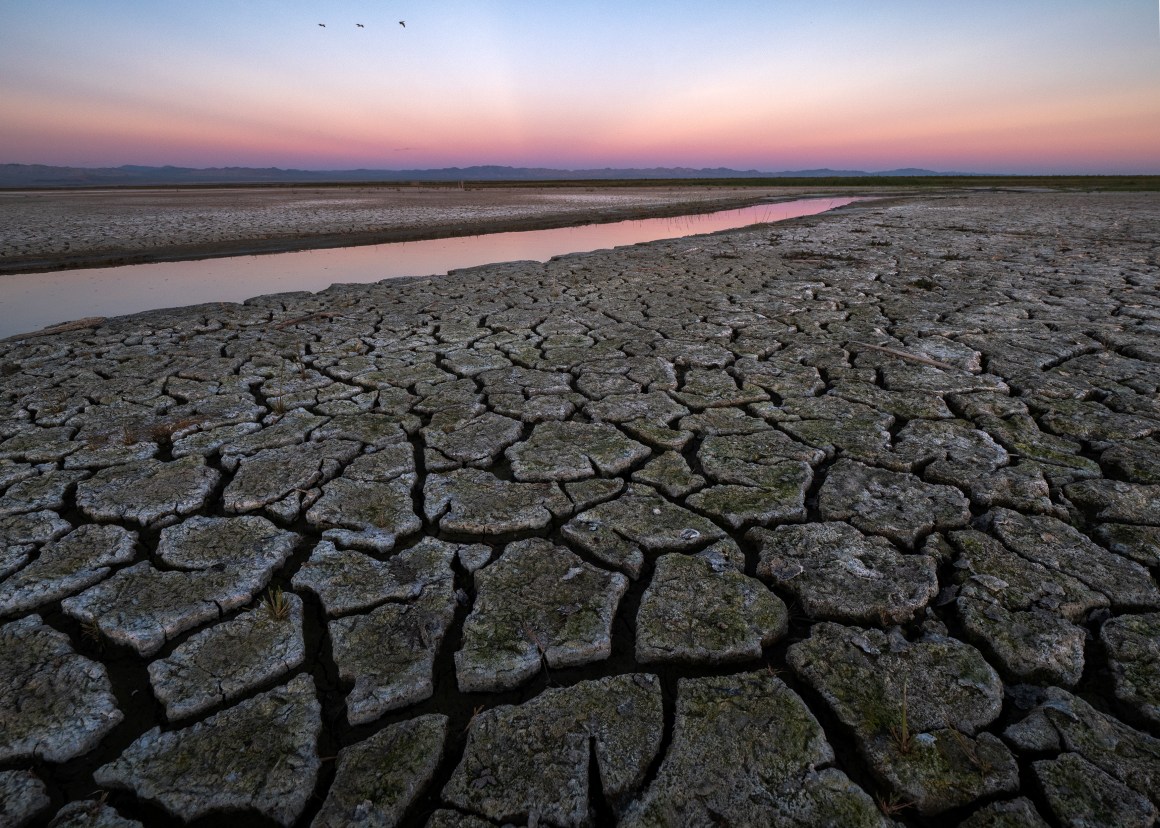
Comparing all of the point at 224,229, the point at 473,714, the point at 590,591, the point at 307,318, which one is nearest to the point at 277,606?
the point at 473,714

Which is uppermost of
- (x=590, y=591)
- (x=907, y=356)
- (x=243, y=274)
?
(x=907, y=356)

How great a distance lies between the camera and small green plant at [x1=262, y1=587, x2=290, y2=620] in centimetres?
172

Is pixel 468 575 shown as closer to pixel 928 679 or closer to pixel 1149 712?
pixel 928 679

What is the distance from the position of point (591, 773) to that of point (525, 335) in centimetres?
381

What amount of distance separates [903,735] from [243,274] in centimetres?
967

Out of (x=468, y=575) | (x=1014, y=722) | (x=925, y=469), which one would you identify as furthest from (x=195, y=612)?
(x=925, y=469)

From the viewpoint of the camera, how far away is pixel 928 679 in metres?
1.46

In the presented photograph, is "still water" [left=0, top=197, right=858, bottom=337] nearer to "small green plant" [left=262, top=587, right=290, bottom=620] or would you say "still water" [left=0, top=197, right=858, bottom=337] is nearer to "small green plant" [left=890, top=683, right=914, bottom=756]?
"small green plant" [left=262, top=587, right=290, bottom=620]

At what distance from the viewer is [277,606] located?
67.8 inches

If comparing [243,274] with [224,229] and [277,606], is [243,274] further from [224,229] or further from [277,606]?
[277,606]

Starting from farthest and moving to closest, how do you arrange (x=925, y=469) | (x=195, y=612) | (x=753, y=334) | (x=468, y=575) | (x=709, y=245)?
(x=709, y=245) → (x=753, y=334) → (x=925, y=469) → (x=468, y=575) → (x=195, y=612)

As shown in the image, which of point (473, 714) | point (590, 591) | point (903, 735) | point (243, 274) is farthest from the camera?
point (243, 274)

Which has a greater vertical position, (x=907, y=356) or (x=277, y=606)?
(x=907, y=356)

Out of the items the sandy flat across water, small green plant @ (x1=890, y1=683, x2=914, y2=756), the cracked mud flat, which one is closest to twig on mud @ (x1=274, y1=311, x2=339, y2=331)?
the cracked mud flat
